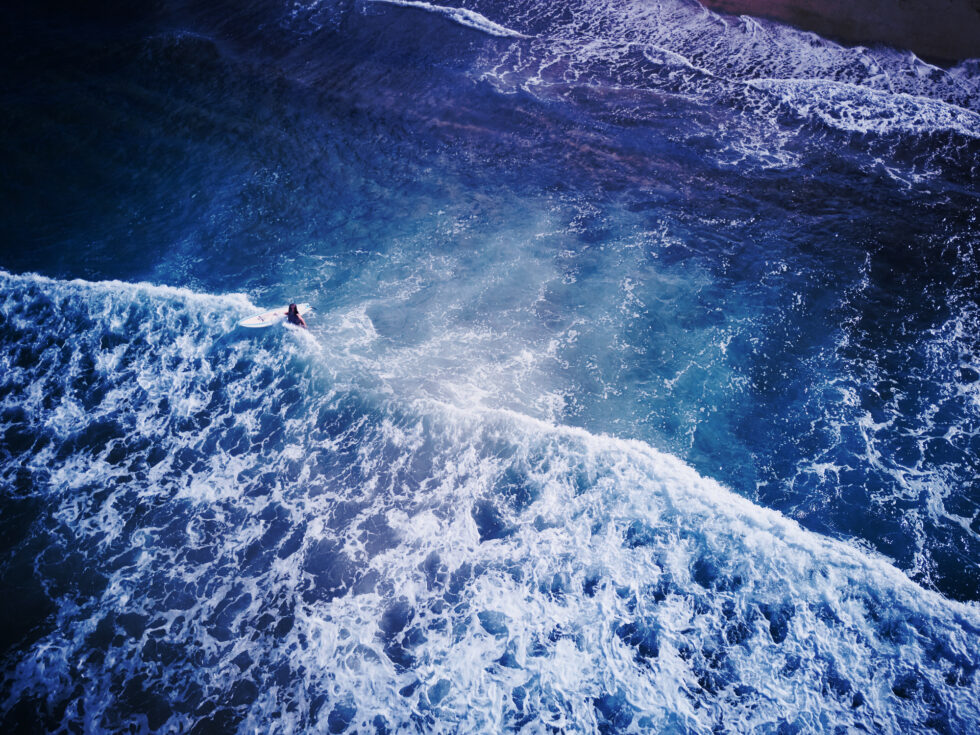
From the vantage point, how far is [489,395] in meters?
11.8

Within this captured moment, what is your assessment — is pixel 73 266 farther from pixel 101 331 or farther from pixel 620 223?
pixel 620 223

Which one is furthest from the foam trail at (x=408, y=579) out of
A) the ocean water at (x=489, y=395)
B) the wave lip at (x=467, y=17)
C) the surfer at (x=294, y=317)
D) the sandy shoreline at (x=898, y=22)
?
the sandy shoreline at (x=898, y=22)

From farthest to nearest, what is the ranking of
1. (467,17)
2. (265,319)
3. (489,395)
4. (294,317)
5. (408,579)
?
(467,17), (265,319), (294,317), (489,395), (408,579)

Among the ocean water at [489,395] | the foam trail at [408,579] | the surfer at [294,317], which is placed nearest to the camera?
the foam trail at [408,579]

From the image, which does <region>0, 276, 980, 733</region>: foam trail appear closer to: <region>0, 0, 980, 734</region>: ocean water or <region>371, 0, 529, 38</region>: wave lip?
<region>0, 0, 980, 734</region>: ocean water

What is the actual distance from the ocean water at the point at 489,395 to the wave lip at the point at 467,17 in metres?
4.11

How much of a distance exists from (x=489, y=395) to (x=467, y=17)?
2191 cm

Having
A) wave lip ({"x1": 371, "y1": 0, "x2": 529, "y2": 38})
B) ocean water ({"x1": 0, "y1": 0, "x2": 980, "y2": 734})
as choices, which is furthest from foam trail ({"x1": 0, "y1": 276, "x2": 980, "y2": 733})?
wave lip ({"x1": 371, "y1": 0, "x2": 529, "y2": 38})

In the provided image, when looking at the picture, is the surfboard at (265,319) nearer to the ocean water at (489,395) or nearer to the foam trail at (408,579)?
the ocean water at (489,395)

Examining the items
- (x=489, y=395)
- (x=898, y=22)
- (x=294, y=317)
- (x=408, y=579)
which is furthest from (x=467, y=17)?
(x=408, y=579)

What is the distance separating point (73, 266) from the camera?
46.8ft

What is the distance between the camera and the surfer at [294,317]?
12.7 metres

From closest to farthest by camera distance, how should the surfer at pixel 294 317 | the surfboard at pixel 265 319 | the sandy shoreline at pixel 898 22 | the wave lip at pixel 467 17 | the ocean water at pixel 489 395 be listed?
the ocean water at pixel 489 395 → the surfer at pixel 294 317 → the surfboard at pixel 265 319 → the sandy shoreline at pixel 898 22 → the wave lip at pixel 467 17

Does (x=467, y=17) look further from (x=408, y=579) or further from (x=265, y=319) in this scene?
(x=408, y=579)
